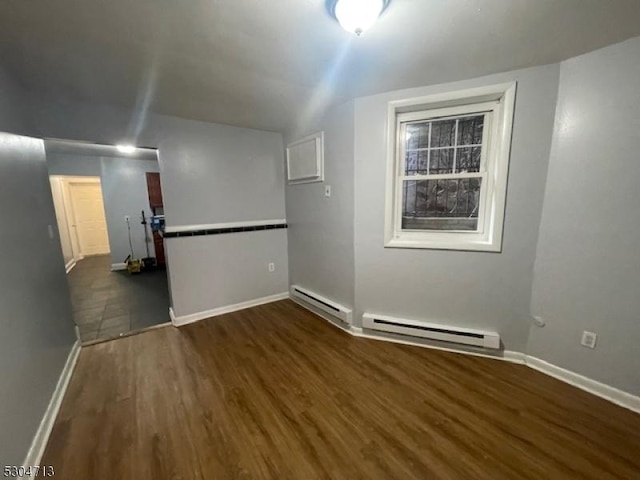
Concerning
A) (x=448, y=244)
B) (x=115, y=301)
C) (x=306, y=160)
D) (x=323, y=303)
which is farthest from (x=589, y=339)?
(x=115, y=301)

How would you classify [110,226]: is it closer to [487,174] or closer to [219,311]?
[219,311]

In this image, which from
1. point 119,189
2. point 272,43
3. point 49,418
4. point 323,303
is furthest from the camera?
point 119,189

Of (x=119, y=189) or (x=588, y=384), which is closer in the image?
(x=588, y=384)

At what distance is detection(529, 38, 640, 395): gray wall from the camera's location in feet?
4.92

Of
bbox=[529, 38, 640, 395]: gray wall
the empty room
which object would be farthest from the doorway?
bbox=[529, 38, 640, 395]: gray wall

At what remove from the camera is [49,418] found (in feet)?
5.10

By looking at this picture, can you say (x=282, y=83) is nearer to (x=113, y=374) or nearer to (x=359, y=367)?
(x=359, y=367)

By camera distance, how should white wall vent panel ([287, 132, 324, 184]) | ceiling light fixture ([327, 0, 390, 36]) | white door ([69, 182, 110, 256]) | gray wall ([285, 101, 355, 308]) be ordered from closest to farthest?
ceiling light fixture ([327, 0, 390, 36]) < gray wall ([285, 101, 355, 308]) < white wall vent panel ([287, 132, 324, 184]) < white door ([69, 182, 110, 256])

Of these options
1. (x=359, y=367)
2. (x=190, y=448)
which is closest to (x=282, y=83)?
(x=359, y=367)

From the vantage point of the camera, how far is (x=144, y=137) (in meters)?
2.50

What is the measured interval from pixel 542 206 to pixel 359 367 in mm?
1809

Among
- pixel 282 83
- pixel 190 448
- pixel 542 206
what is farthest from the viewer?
pixel 282 83

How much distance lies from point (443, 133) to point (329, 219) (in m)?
1.28

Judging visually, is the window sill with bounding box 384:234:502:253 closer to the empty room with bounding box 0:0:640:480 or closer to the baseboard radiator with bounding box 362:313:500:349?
the empty room with bounding box 0:0:640:480
